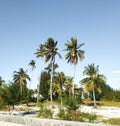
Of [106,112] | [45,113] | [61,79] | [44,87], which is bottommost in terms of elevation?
[106,112]

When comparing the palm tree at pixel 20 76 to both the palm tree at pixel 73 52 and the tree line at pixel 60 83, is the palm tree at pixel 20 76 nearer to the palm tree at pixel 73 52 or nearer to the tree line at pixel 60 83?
the tree line at pixel 60 83

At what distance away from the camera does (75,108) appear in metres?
23.3

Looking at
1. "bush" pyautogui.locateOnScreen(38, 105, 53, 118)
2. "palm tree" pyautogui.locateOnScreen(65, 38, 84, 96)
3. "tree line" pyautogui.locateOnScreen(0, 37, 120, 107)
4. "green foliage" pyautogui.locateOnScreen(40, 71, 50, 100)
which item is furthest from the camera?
"green foliage" pyautogui.locateOnScreen(40, 71, 50, 100)

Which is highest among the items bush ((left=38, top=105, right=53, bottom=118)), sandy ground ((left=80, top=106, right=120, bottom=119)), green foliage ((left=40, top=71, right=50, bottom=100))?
green foliage ((left=40, top=71, right=50, bottom=100))

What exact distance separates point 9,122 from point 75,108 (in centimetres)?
914

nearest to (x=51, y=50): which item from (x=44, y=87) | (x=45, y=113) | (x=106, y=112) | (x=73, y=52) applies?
(x=73, y=52)

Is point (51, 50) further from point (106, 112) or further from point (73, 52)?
point (106, 112)

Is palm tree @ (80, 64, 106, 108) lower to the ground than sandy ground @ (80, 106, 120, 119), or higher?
higher

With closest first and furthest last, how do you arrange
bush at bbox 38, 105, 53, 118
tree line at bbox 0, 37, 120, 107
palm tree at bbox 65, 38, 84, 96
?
1. bush at bbox 38, 105, 53, 118
2. tree line at bbox 0, 37, 120, 107
3. palm tree at bbox 65, 38, 84, 96

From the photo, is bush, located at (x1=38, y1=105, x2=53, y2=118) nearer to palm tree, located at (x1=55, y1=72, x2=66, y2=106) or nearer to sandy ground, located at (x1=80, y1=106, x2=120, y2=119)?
sandy ground, located at (x1=80, y1=106, x2=120, y2=119)

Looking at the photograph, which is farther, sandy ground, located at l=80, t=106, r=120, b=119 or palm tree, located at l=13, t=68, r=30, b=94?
palm tree, located at l=13, t=68, r=30, b=94

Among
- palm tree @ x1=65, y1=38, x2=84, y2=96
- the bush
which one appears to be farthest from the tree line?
the bush

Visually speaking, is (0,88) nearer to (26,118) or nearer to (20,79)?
(26,118)

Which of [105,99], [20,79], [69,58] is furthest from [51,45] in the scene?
[105,99]
